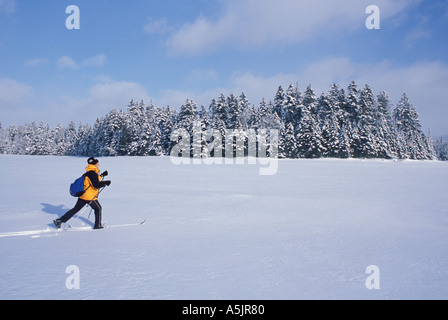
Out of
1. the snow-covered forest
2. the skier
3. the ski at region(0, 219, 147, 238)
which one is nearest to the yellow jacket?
the skier

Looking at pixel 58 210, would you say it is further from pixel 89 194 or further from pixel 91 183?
pixel 91 183

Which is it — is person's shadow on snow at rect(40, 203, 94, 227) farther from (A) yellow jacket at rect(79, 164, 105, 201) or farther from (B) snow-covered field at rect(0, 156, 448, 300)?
(A) yellow jacket at rect(79, 164, 105, 201)

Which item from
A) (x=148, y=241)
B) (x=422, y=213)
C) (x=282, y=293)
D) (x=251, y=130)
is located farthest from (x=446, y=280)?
(x=251, y=130)

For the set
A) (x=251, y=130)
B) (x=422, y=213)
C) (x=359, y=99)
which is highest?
(x=359, y=99)

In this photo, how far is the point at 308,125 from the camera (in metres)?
48.7

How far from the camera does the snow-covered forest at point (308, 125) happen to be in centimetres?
4850

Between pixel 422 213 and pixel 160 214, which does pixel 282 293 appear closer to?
pixel 160 214

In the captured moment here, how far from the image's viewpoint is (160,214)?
844cm

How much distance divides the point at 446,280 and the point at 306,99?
5706 centimetres

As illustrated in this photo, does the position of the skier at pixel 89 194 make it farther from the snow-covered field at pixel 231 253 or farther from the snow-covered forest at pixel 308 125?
the snow-covered forest at pixel 308 125

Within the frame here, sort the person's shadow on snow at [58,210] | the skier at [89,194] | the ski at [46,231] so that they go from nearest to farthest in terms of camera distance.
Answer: the ski at [46,231] → the skier at [89,194] → the person's shadow on snow at [58,210]

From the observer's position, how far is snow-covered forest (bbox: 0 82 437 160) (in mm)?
48500

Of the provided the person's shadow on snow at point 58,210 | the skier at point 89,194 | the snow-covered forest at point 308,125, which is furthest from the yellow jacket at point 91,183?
the snow-covered forest at point 308,125

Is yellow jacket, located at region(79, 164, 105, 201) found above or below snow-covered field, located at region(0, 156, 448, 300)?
above
